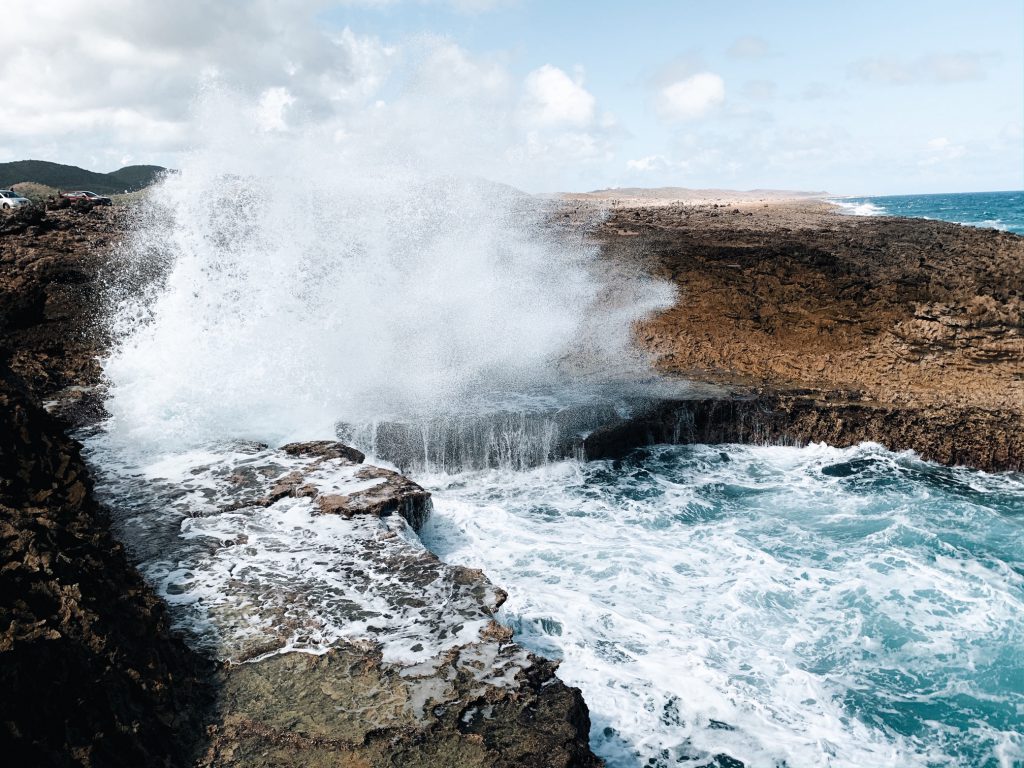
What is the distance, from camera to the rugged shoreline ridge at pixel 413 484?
315cm

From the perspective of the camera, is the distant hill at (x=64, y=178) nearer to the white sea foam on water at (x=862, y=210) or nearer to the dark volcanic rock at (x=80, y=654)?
the white sea foam on water at (x=862, y=210)

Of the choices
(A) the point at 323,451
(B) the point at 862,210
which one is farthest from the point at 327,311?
(B) the point at 862,210

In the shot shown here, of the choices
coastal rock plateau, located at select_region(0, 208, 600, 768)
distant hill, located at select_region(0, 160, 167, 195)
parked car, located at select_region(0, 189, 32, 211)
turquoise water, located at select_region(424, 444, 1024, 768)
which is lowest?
turquoise water, located at select_region(424, 444, 1024, 768)

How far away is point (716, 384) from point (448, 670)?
6.77m

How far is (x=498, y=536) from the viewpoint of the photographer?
6445mm

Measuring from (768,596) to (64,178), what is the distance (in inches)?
2348

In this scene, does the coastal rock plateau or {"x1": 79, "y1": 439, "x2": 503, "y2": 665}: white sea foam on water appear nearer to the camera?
the coastal rock plateau

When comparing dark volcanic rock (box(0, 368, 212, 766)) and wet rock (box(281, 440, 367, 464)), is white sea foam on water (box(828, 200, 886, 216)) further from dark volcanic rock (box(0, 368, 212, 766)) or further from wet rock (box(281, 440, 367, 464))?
dark volcanic rock (box(0, 368, 212, 766))

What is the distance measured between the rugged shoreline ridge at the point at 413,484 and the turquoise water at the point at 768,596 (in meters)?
0.69

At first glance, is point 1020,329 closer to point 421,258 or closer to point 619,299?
point 619,299

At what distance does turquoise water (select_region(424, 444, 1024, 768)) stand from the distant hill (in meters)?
49.6

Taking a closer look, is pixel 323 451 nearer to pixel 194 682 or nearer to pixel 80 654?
pixel 194 682

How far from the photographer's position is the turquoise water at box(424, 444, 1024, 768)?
427 centimetres

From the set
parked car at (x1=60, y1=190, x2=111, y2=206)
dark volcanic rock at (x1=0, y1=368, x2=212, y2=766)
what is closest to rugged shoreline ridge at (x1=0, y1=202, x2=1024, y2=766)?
dark volcanic rock at (x1=0, y1=368, x2=212, y2=766)
